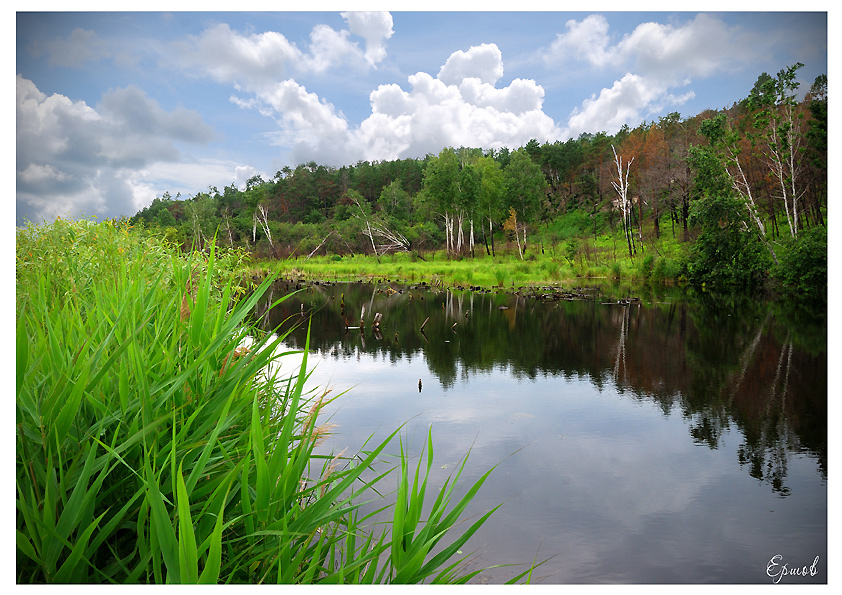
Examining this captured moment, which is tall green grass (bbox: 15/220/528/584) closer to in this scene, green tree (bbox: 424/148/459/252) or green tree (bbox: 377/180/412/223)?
green tree (bbox: 424/148/459/252)

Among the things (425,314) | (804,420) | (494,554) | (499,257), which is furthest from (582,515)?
(499,257)

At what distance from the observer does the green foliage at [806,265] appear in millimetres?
10977

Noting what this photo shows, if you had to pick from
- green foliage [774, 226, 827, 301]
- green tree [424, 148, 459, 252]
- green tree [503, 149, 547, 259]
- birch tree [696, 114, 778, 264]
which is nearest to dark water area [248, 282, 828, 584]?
Answer: green foliage [774, 226, 827, 301]

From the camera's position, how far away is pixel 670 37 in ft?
11.6

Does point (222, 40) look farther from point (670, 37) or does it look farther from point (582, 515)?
point (582, 515)

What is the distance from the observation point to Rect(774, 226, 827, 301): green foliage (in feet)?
36.0

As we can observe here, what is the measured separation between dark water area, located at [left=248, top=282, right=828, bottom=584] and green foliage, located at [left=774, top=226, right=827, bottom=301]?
791 millimetres

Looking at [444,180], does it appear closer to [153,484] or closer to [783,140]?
[783,140]

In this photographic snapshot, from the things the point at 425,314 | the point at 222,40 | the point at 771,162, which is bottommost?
the point at 425,314

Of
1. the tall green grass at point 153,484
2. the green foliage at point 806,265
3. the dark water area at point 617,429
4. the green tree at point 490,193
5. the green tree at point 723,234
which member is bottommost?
the dark water area at point 617,429

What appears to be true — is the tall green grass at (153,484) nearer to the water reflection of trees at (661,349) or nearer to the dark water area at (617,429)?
the dark water area at (617,429)
